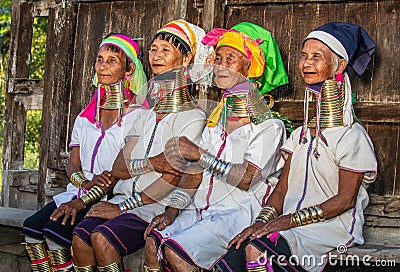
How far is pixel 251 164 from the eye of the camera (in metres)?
4.27

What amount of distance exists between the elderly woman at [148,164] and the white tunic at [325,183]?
2.53ft

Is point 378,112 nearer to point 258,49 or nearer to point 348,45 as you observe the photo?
point 348,45

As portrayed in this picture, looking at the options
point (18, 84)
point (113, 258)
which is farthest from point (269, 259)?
point (18, 84)

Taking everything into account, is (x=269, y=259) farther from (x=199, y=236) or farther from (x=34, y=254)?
(x=34, y=254)

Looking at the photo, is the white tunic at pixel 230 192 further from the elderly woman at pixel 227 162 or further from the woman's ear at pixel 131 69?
the woman's ear at pixel 131 69

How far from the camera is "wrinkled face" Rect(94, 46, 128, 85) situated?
5098mm

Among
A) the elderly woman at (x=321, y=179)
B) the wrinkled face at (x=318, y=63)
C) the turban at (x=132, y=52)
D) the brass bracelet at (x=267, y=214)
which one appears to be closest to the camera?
the elderly woman at (x=321, y=179)

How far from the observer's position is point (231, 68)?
4.57 meters

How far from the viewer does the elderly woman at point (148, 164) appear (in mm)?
4340

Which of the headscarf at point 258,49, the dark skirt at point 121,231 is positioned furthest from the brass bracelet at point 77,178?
the headscarf at point 258,49

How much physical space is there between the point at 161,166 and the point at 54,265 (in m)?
1.15

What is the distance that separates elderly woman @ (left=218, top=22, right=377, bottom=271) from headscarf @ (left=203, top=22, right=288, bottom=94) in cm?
43

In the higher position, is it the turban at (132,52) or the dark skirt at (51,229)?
the turban at (132,52)

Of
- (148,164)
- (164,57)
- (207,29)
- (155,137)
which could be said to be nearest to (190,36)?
(164,57)
